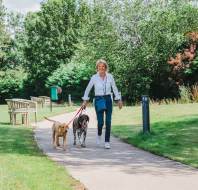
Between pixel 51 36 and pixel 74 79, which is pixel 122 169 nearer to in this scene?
pixel 74 79

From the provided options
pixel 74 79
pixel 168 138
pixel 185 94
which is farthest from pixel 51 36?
pixel 168 138

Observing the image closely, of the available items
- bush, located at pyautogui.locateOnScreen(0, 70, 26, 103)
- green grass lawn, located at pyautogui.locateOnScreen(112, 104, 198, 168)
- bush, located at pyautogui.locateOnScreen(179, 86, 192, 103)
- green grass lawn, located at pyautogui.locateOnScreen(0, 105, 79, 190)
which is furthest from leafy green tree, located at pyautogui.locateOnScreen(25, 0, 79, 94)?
green grass lawn, located at pyautogui.locateOnScreen(0, 105, 79, 190)

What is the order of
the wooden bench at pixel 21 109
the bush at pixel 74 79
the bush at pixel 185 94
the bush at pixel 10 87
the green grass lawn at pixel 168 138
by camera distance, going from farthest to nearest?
the bush at pixel 10 87
the bush at pixel 74 79
the bush at pixel 185 94
the wooden bench at pixel 21 109
the green grass lawn at pixel 168 138

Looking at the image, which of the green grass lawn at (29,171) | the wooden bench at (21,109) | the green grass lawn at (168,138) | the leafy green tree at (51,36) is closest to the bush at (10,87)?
the leafy green tree at (51,36)

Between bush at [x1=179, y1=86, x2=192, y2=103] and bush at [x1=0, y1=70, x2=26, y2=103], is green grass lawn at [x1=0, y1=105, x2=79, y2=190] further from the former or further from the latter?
bush at [x1=0, y1=70, x2=26, y2=103]

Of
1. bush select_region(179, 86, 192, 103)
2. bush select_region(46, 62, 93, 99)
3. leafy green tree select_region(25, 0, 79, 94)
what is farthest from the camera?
leafy green tree select_region(25, 0, 79, 94)

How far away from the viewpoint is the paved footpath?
8.48m

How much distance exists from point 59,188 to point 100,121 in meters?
5.29

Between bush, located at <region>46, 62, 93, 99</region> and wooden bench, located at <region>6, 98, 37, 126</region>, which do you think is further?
bush, located at <region>46, 62, 93, 99</region>

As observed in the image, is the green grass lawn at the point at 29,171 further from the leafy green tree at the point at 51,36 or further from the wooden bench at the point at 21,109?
the leafy green tree at the point at 51,36

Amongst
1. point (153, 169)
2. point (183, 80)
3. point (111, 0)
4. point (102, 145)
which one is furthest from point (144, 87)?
point (153, 169)

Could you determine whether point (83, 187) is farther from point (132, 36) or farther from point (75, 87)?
point (75, 87)

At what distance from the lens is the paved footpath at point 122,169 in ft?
27.8

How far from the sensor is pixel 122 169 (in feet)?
32.6
